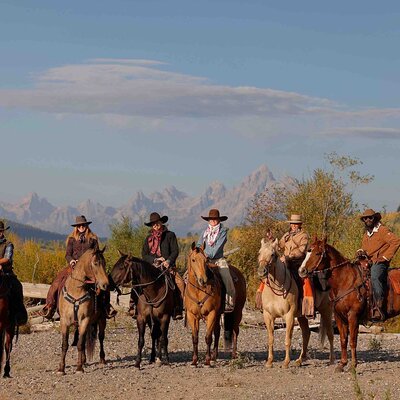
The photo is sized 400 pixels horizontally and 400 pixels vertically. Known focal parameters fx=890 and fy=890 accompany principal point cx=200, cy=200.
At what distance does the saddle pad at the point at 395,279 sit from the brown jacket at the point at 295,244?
1700 millimetres

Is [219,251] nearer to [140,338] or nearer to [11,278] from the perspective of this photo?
[140,338]

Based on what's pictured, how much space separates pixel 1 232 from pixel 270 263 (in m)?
4.89

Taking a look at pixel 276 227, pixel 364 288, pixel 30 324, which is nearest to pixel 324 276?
pixel 364 288

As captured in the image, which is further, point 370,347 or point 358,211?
point 358,211

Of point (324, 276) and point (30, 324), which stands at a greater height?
point (324, 276)

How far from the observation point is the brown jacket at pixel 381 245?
649 inches

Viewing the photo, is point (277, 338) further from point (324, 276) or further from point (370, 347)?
point (324, 276)

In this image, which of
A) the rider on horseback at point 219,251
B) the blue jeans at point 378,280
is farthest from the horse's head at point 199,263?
the blue jeans at point 378,280

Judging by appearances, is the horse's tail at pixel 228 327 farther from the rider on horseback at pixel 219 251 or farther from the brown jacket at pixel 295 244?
the brown jacket at pixel 295 244

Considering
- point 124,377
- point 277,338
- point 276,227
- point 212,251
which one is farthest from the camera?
point 276,227

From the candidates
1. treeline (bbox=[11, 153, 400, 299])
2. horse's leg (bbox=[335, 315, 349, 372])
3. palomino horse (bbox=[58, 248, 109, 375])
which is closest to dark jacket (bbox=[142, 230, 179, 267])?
palomino horse (bbox=[58, 248, 109, 375])

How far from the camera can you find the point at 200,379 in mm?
15359

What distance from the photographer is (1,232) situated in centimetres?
1591

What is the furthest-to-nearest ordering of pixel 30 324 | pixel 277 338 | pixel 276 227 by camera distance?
pixel 276 227 → pixel 30 324 → pixel 277 338
